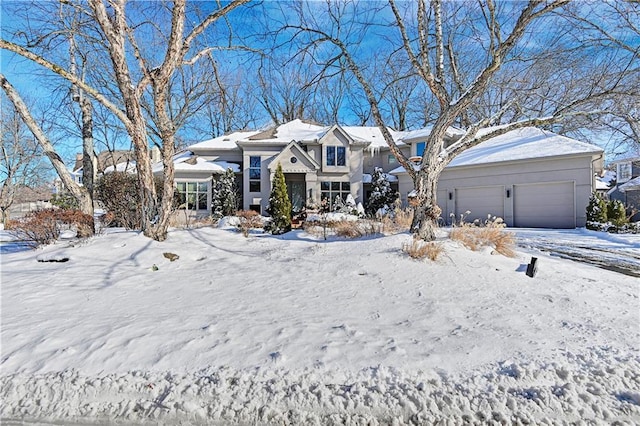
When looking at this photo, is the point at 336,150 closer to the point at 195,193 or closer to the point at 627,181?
the point at 195,193

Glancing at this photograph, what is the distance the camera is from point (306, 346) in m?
2.55

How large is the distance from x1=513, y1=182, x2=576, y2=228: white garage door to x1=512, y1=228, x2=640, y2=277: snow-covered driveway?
7.60ft

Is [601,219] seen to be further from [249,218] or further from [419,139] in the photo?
[249,218]

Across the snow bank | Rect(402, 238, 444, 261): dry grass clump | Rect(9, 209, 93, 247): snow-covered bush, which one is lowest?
the snow bank

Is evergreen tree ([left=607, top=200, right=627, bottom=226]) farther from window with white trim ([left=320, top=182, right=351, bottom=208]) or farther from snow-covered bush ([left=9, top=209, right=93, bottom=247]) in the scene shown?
snow-covered bush ([left=9, top=209, right=93, bottom=247])

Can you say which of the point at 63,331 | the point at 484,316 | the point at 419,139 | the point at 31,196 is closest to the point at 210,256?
the point at 63,331

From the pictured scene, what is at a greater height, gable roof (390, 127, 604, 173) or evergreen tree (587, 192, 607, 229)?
gable roof (390, 127, 604, 173)

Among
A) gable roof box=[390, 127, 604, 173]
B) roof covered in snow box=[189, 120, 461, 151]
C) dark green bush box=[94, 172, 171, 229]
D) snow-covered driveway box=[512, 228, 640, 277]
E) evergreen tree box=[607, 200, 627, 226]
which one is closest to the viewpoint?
snow-covered driveway box=[512, 228, 640, 277]

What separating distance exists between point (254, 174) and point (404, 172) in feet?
29.4

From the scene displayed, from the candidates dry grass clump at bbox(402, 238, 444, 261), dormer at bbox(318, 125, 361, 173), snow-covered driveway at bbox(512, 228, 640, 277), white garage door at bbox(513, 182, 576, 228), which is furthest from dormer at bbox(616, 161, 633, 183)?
dry grass clump at bbox(402, 238, 444, 261)

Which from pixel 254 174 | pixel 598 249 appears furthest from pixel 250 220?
pixel 598 249

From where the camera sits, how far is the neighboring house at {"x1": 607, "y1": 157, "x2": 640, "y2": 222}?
19534 millimetres

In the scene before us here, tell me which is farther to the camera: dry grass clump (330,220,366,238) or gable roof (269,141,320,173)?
gable roof (269,141,320,173)

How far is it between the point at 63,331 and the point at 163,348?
1.13 meters
